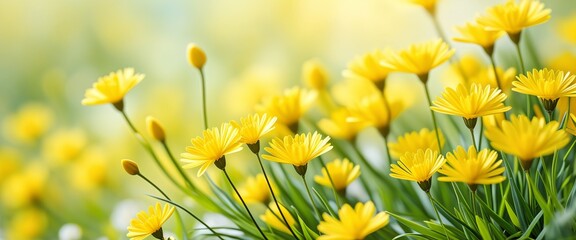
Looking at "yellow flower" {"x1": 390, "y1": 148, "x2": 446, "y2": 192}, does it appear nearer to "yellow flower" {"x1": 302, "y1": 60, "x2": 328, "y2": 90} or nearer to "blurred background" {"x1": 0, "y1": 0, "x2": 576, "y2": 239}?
"yellow flower" {"x1": 302, "y1": 60, "x2": 328, "y2": 90}

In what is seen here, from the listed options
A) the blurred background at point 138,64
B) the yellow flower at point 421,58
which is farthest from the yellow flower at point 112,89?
the blurred background at point 138,64

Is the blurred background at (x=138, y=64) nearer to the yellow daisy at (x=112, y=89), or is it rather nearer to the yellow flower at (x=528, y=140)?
the yellow daisy at (x=112, y=89)

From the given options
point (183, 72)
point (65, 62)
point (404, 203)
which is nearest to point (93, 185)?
point (404, 203)

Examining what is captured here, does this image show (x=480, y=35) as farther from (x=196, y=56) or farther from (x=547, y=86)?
(x=196, y=56)

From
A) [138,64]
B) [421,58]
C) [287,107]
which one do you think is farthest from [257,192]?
[138,64]

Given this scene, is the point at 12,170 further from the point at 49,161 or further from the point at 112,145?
the point at 112,145

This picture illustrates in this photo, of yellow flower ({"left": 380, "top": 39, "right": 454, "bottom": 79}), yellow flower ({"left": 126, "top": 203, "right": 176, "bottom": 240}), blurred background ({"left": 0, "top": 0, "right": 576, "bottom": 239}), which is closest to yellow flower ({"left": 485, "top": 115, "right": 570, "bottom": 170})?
yellow flower ({"left": 380, "top": 39, "right": 454, "bottom": 79})
